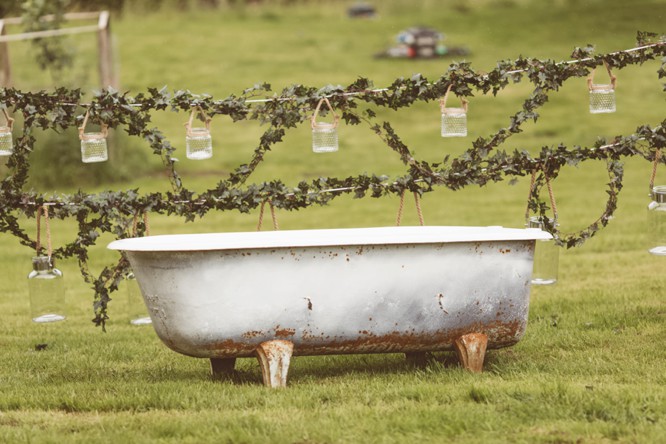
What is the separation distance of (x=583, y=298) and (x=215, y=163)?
10.5m

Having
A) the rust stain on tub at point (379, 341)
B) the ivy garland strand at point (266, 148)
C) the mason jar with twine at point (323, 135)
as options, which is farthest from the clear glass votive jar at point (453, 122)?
the rust stain on tub at point (379, 341)

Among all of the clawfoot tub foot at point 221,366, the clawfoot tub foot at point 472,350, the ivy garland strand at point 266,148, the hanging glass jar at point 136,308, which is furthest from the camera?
the hanging glass jar at point 136,308

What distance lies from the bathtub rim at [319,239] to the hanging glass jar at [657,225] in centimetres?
95

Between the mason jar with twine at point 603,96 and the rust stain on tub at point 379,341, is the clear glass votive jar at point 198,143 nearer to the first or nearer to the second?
the rust stain on tub at point 379,341

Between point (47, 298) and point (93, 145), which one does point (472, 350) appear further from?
point (47, 298)

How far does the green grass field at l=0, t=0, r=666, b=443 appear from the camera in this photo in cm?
483

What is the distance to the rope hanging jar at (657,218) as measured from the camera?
6.57m

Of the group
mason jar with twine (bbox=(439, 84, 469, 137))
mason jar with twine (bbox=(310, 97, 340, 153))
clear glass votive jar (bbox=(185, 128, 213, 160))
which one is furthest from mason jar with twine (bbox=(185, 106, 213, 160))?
mason jar with twine (bbox=(439, 84, 469, 137))

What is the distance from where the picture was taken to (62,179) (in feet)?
51.8

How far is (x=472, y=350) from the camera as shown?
19.2 feet

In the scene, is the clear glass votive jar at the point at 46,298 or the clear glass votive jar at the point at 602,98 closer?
the clear glass votive jar at the point at 602,98

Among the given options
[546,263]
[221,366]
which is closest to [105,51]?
[546,263]

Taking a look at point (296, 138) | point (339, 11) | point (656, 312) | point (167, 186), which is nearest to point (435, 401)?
point (656, 312)

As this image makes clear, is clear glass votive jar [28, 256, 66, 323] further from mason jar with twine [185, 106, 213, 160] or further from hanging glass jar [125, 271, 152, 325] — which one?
mason jar with twine [185, 106, 213, 160]
